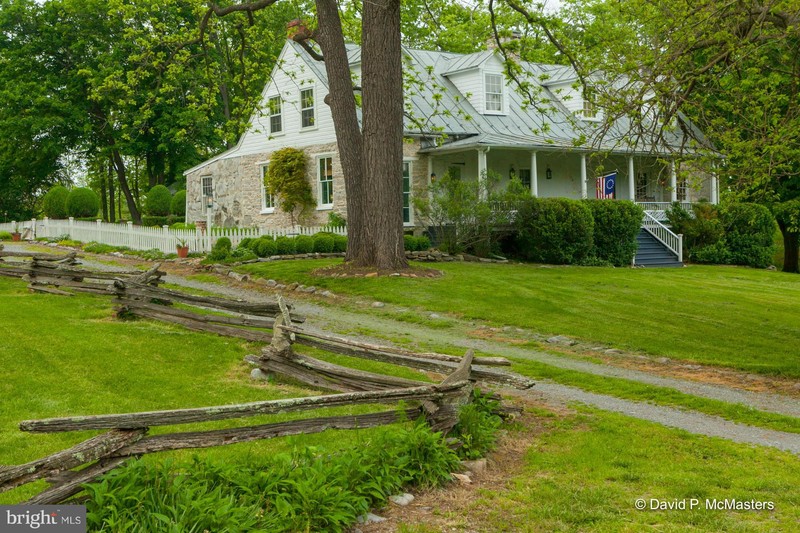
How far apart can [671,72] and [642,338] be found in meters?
4.48

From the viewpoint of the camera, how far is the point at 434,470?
628 centimetres

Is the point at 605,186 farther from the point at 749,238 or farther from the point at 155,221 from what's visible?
the point at 155,221

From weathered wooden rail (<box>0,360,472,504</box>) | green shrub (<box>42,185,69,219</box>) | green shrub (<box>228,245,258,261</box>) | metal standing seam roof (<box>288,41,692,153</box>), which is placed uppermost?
metal standing seam roof (<box>288,41,692,153</box>)

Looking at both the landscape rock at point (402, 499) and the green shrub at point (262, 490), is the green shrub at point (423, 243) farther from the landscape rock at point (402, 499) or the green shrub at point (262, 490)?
the landscape rock at point (402, 499)

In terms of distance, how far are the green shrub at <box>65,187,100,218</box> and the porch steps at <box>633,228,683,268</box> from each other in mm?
22959

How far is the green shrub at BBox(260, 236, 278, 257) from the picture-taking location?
22922 millimetres

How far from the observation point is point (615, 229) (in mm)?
27625

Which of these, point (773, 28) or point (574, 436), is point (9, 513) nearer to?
point (574, 436)

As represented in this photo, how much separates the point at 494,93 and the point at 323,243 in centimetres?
1072

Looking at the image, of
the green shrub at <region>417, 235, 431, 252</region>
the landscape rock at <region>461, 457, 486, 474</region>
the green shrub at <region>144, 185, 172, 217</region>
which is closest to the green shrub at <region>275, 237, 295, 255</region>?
the green shrub at <region>417, 235, 431, 252</region>

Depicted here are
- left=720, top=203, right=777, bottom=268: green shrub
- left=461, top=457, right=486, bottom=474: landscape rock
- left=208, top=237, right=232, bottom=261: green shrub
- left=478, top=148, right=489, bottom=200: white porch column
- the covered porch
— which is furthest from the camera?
left=720, top=203, right=777, bottom=268: green shrub

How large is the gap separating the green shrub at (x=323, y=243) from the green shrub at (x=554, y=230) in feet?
A: 19.9

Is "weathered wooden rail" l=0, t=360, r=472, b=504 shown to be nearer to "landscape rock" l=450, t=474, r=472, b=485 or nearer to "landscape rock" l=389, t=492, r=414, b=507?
"landscape rock" l=450, t=474, r=472, b=485

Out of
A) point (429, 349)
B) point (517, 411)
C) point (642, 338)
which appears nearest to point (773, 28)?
point (642, 338)
